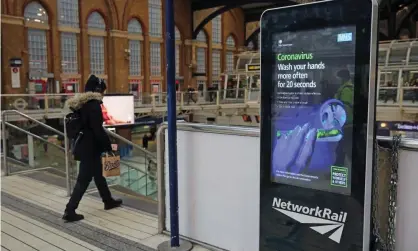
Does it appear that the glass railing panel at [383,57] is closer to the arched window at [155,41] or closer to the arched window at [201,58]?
the arched window at [155,41]

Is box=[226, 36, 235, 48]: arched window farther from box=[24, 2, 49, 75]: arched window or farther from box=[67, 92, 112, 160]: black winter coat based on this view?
box=[67, 92, 112, 160]: black winter coat

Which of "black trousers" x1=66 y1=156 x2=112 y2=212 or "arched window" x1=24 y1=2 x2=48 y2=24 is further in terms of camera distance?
"arched window" x1=24 y1=2 x2=48 y2=24

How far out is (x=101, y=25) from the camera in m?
22.8

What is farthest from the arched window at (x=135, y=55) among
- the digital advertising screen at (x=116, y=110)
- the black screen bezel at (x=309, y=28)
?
the black screen bezel at (x=309, y=28)

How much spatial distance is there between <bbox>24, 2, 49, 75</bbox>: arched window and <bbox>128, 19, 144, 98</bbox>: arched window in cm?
537

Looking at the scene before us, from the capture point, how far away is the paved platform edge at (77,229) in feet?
10.6

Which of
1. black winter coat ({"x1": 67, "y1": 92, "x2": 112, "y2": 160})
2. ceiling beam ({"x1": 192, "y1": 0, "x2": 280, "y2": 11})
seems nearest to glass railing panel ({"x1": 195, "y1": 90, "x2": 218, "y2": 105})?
ceiling beam ({"x1": 192, "y1": 0, "x2": 280, "y2": 11})

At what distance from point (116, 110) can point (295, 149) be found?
5.69 meters

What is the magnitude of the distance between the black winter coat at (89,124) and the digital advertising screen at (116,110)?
134 inches

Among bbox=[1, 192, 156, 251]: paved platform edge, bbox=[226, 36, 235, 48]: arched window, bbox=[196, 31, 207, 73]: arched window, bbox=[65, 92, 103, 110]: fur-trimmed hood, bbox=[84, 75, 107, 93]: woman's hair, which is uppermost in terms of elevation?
bbox=[226, 36, 235, 48]: arched window

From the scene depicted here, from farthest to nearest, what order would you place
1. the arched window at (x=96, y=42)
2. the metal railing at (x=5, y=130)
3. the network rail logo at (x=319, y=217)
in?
the arched window at (x=96, y=42)
the metal railing at (x=5, y=130)
the network rail logo at (x=319, y=217)

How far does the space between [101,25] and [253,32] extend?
48.3ft

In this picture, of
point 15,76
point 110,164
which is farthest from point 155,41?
point 110,164

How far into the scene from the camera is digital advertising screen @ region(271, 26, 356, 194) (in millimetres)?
1993
